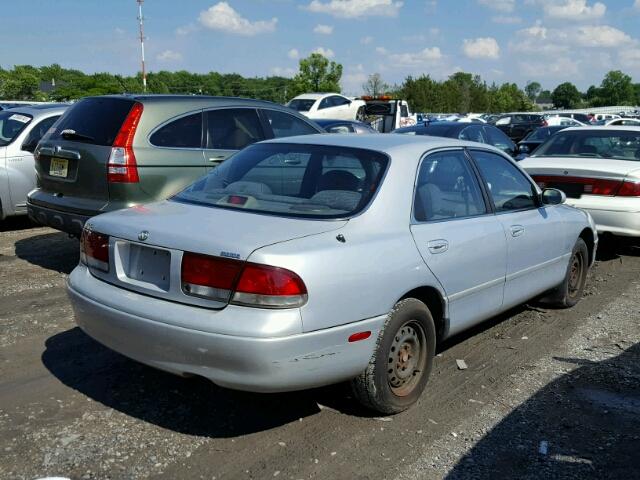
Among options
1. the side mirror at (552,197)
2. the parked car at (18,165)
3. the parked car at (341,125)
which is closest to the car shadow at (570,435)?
the side mirror at (552,197)

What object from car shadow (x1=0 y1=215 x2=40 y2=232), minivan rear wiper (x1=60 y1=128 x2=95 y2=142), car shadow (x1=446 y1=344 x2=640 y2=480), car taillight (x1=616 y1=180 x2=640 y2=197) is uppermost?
minivan rear wiper (x1=60 y1=128 x2=95 y2=142)

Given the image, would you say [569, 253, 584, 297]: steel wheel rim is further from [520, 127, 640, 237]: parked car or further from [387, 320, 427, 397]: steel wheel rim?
[387, 320, 427, 397]: steel wheel rim

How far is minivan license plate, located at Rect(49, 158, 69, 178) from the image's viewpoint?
253 inches

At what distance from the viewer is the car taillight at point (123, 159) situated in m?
6.07

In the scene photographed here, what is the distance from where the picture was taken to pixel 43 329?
5.13m

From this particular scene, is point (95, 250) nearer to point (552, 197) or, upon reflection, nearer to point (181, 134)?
point (181, 134)

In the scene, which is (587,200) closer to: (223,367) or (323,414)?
(323,414)

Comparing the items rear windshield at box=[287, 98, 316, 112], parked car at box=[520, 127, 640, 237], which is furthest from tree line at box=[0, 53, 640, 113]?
parked car at box=[520, 127, 640, 237]

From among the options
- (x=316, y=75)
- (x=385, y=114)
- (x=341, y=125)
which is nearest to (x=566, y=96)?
(x=316, y=75)

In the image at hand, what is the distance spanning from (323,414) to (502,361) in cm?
158

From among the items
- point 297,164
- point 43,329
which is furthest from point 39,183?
point 297,164

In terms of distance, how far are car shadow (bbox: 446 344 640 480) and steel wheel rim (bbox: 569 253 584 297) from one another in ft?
5.14

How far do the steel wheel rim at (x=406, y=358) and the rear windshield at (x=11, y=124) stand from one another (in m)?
6.88

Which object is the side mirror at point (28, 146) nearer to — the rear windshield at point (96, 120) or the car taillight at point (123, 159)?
the rear windshield at point (96, 120)
